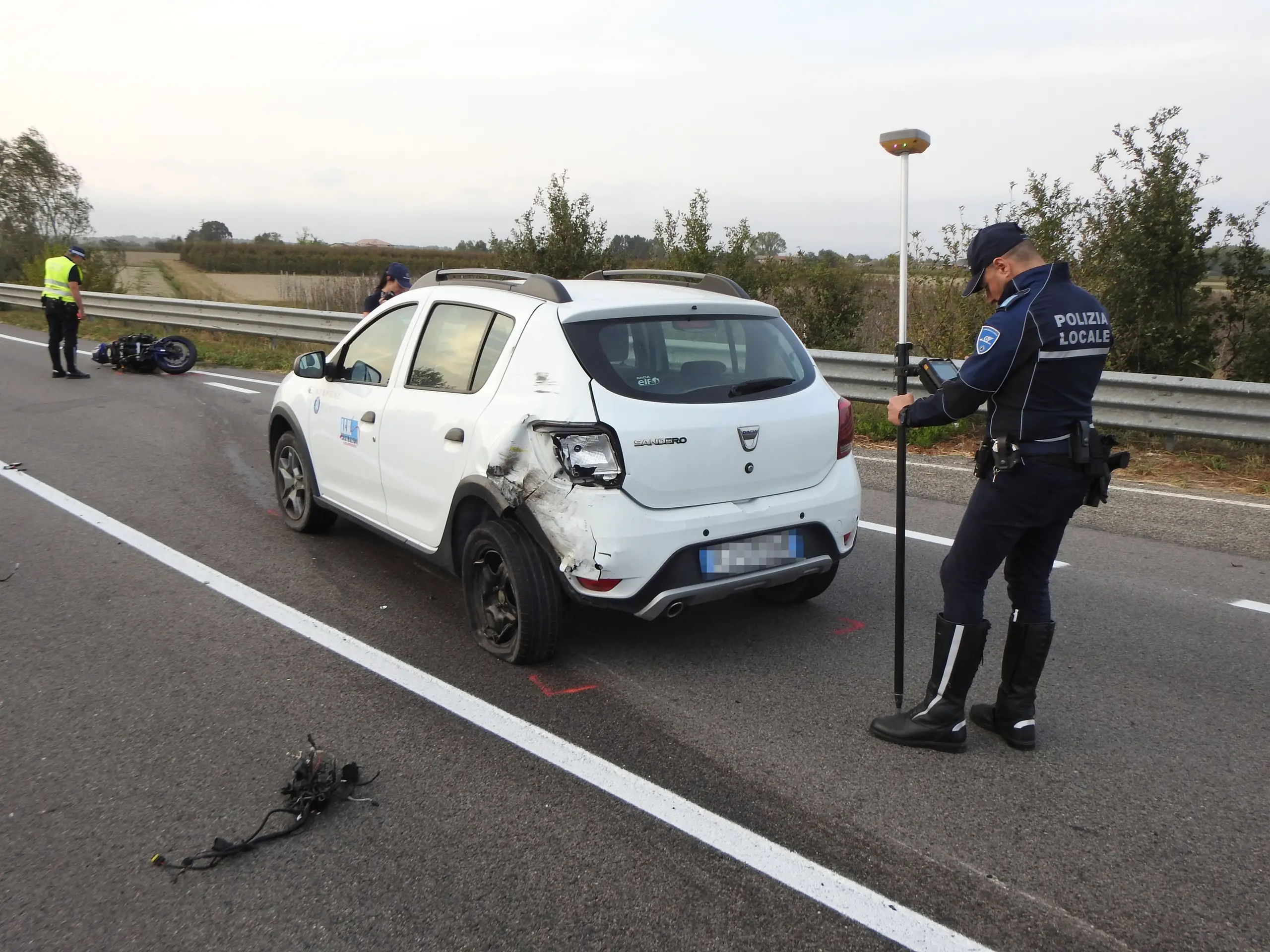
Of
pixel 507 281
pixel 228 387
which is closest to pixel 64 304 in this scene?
pixel 228 387

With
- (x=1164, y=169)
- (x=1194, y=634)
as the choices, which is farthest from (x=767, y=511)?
(x=1164, y=169)

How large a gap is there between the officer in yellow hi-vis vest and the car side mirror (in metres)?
10.1

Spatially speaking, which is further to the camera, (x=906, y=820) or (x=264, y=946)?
(x=906, y=820)

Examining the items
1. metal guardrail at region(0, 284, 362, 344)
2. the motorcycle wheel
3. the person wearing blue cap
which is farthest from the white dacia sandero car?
the motorcycle wheel

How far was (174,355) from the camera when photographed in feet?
49.1

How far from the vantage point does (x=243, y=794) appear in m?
3.46

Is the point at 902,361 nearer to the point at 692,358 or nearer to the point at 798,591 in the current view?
the point at 692,358

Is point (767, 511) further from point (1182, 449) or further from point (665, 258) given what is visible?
point (665, 258)

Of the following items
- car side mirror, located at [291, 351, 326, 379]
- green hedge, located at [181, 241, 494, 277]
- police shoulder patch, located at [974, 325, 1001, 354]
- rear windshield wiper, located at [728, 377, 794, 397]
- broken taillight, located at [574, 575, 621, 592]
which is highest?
green hedge, located at [181, 241, 494, 277]

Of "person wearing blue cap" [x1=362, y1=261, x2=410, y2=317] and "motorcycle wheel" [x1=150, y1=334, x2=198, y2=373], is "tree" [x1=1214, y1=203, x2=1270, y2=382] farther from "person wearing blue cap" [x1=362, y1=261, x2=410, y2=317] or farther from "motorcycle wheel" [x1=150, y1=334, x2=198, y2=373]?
"motorcycle wheel" [x1=150, y1=334, x2=198, y2=373]

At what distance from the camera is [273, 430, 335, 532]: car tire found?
6.30 metres

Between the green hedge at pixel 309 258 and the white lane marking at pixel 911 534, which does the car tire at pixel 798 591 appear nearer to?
the white lane marking at pixel 911 534

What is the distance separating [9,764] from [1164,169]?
11.6m

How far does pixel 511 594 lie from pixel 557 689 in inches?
19.2
